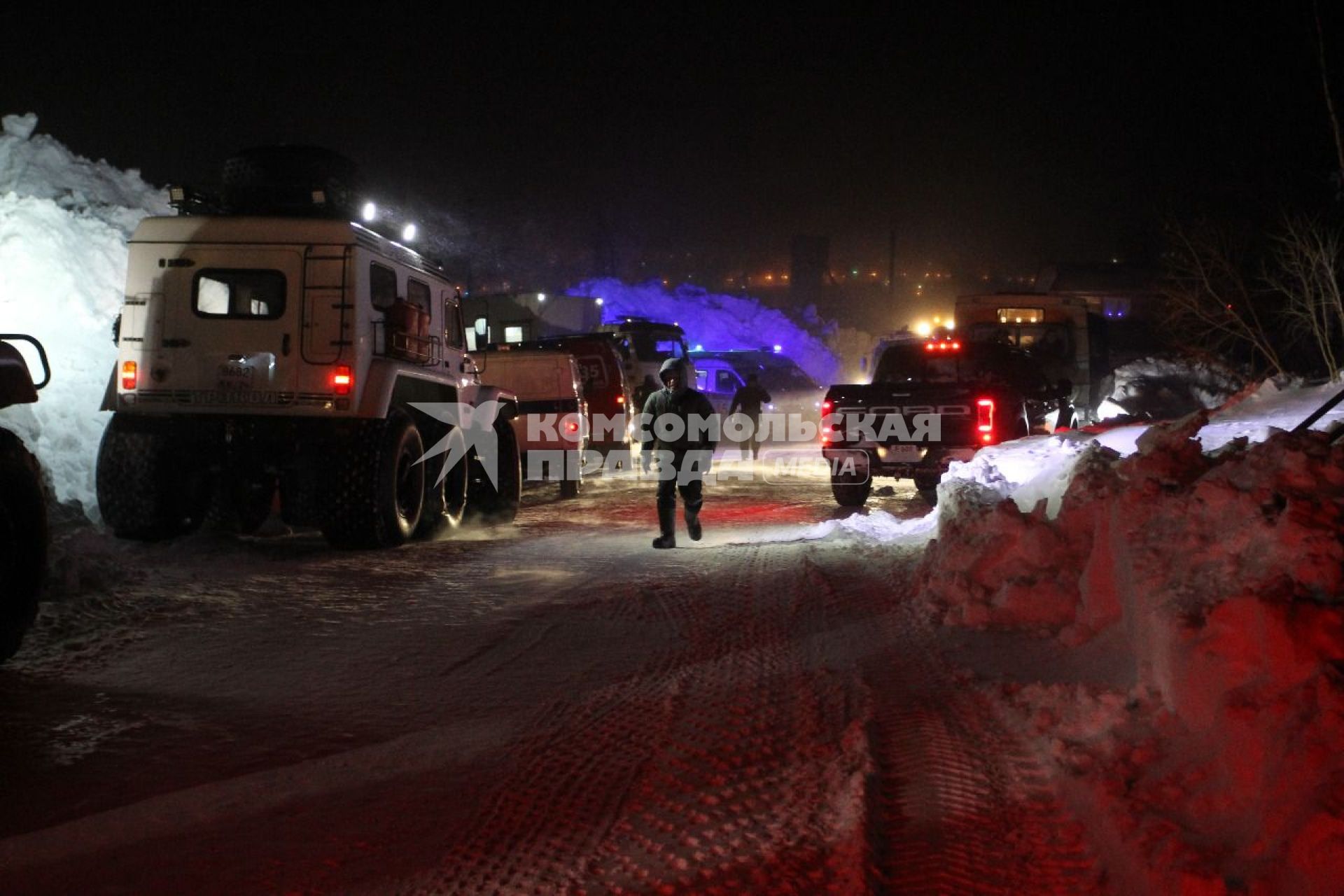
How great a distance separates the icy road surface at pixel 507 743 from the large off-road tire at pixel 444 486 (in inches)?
105

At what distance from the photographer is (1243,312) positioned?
2592 centimetres

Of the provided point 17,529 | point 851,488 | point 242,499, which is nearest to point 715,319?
point 851,488

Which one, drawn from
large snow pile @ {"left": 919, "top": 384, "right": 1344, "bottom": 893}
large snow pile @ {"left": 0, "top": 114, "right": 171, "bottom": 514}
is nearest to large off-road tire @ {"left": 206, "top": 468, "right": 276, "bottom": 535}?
large snow pile @ {"left": 0, "top": 114, "right": 171, "bottom": 514}

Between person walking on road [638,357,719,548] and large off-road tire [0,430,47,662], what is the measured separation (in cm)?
564

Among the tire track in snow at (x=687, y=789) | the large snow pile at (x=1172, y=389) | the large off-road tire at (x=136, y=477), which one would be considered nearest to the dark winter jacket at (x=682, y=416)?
the tire track in snow at (x=687, y=789)

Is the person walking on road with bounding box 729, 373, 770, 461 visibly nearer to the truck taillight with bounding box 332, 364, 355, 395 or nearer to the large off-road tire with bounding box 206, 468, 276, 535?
the large off-road tire with bounding box 206, 468, 276, 535

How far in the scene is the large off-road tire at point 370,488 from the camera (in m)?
9.42

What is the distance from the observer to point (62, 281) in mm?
13375

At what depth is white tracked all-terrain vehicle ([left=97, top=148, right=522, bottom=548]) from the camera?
30.2ft

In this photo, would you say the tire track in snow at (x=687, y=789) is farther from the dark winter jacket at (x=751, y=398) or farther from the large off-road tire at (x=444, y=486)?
the dark winter jacket at (x=751, y=398)

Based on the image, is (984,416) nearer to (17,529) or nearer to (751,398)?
(17,529)

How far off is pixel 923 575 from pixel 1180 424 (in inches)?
94.8

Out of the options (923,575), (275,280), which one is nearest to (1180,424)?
(923,575)

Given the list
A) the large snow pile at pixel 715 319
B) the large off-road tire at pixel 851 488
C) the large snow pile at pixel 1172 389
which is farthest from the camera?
the large snow pile at pixel 715 319
